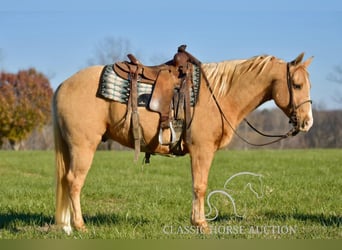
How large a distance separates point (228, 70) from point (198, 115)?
70 cm

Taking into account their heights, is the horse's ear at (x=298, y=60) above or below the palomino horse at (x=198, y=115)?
above

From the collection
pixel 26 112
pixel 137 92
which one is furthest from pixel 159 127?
pixel 26 112

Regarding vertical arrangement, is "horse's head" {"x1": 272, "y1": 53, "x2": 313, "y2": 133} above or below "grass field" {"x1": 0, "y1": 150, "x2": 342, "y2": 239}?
above

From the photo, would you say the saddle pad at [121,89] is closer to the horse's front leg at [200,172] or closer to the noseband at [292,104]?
the horse's front leg at [200,172]

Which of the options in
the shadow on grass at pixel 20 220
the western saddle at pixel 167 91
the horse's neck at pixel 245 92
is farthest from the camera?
the shadow on grass at pixel 20 220

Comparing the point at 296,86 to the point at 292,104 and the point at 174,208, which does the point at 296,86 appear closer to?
the point at 292,104

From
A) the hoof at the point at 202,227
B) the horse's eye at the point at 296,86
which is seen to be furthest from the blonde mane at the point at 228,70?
the hoof at the point at 202,227

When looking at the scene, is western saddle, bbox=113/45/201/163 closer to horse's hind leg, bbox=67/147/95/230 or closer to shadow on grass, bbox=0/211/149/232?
horse's hind leg, bbox=67/147/95/230

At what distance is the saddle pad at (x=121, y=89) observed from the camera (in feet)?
→ 17.2

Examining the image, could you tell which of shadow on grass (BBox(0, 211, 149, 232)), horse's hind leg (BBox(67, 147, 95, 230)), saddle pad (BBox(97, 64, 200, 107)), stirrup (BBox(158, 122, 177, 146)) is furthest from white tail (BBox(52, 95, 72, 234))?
stirrup (BBox(158, 122, 177, 146))

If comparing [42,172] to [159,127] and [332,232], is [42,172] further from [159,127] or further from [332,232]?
[332,232]

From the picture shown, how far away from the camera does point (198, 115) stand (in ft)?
17.1

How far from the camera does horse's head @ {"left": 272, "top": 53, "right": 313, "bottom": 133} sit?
5.15 metres

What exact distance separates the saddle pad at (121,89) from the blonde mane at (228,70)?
0.21 meters
